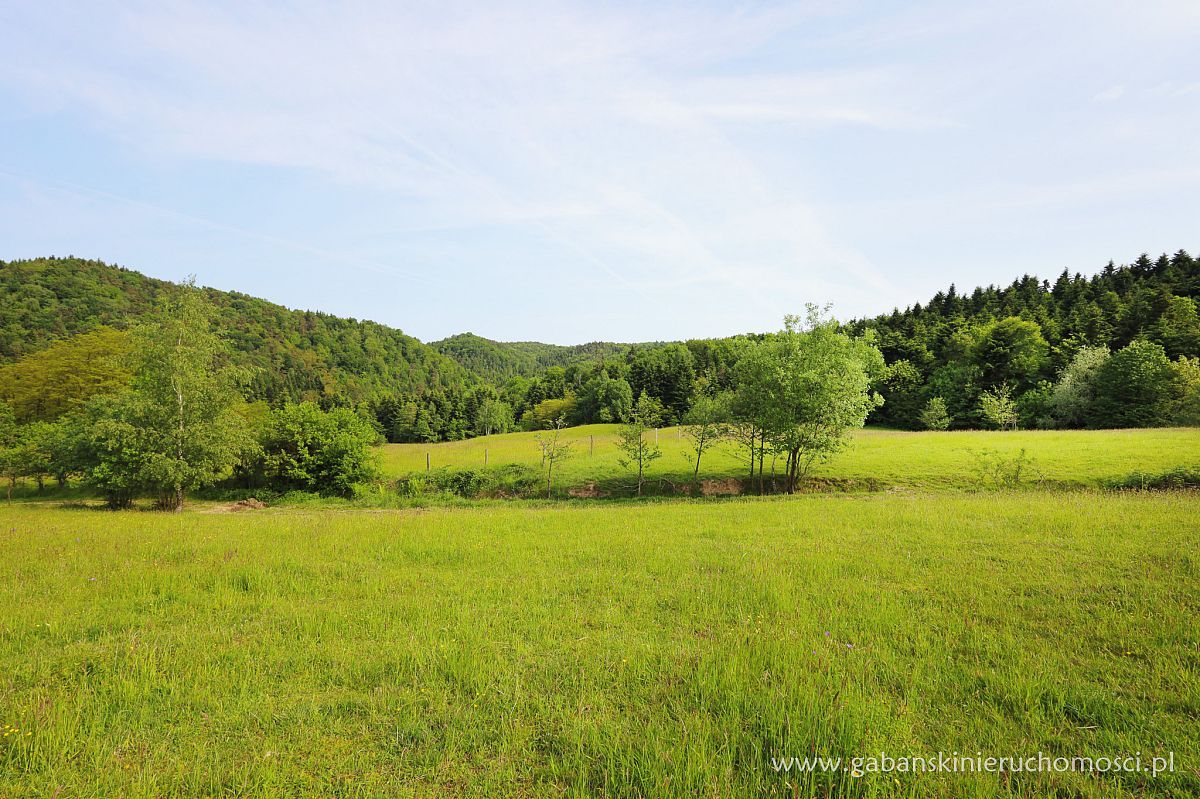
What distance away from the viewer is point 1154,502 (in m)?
13.8

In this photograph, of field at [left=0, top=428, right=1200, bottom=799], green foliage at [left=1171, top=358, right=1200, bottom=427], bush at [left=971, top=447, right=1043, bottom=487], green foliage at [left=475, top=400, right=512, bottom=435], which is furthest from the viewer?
green foliage at [left=475, top=400, right=512, bottom=435]

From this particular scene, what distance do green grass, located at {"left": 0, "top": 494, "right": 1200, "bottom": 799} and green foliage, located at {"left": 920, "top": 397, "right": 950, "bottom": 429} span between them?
6276cm

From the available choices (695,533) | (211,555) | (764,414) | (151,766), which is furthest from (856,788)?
(764,414)

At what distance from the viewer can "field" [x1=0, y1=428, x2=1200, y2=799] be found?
11.5ft

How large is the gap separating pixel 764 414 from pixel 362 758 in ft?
89.0

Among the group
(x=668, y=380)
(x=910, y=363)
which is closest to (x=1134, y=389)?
(x=910, y=363)

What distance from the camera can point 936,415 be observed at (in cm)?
6406

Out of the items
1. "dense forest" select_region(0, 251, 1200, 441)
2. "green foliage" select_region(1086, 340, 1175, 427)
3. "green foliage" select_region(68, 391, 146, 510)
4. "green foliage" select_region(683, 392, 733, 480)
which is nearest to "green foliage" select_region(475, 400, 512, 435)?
"dense forest" select_region(0, 251, 1200, 441)

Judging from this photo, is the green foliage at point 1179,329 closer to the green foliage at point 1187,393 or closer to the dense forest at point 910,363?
the dense forest at point 910,363

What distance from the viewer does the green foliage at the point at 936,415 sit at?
64.2 metres

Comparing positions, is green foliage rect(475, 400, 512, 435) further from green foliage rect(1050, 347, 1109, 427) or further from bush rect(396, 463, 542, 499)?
green foliage rect(1050, 347, 1109, 427)

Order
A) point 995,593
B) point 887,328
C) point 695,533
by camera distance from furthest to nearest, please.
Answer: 1. point 887,328
2. point 695,533
3. point 995,593

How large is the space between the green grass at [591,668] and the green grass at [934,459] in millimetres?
19844

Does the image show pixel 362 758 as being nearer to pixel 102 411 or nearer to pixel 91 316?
pixel 102 411
